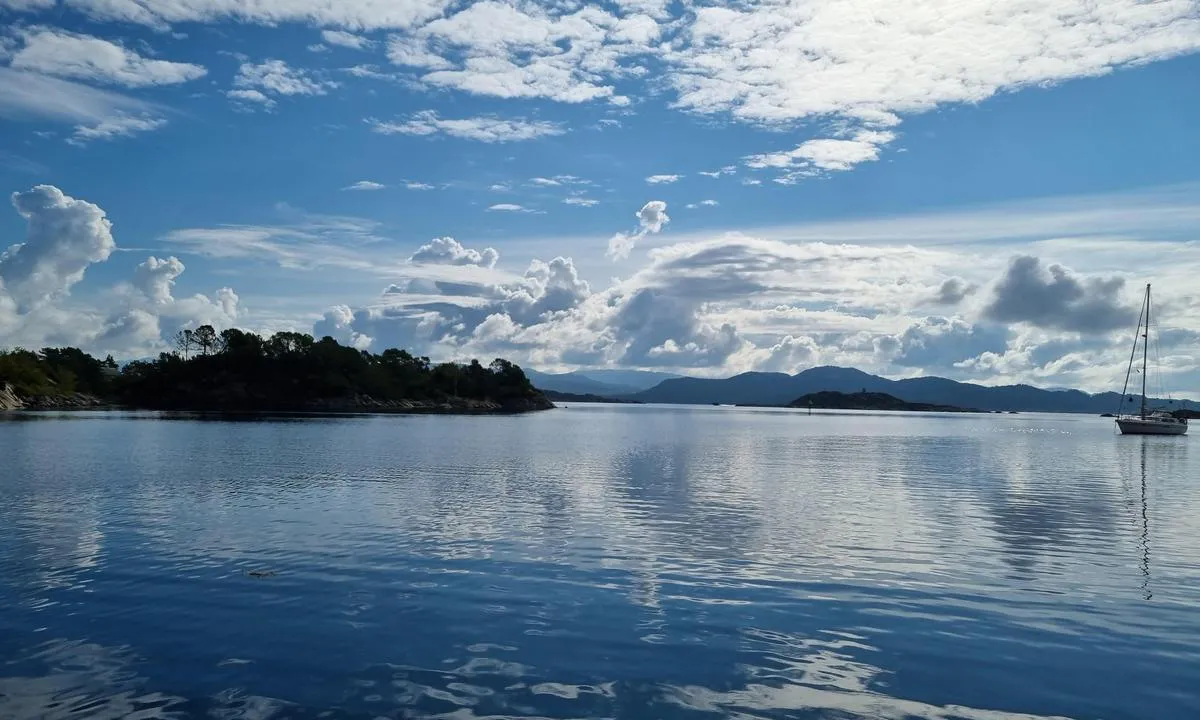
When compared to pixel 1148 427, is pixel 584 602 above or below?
below

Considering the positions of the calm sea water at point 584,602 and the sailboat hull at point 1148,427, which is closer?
the calm sea water at point 584,602

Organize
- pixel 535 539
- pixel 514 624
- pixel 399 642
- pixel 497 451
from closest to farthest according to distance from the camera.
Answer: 1. pixel 399 642
2. pixel 514 624
3. pixel 535 539
4. pixel 497 451

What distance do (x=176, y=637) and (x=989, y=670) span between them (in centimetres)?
1926

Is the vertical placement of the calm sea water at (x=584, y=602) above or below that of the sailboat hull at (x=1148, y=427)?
below

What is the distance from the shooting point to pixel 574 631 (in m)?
20.8

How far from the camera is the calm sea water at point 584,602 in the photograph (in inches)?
648

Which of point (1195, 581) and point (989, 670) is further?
point (1195, 581)

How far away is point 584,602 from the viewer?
2364 centimetres

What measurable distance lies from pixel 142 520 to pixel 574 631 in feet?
85.7

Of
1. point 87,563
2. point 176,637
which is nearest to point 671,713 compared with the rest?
point 176,637

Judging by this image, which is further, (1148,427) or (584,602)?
(1148,427)

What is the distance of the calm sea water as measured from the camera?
16469 millimetres

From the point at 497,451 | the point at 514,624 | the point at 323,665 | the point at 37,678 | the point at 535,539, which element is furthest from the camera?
the point at 497,451

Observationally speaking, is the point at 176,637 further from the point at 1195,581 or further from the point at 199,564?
the point at 1195,581
